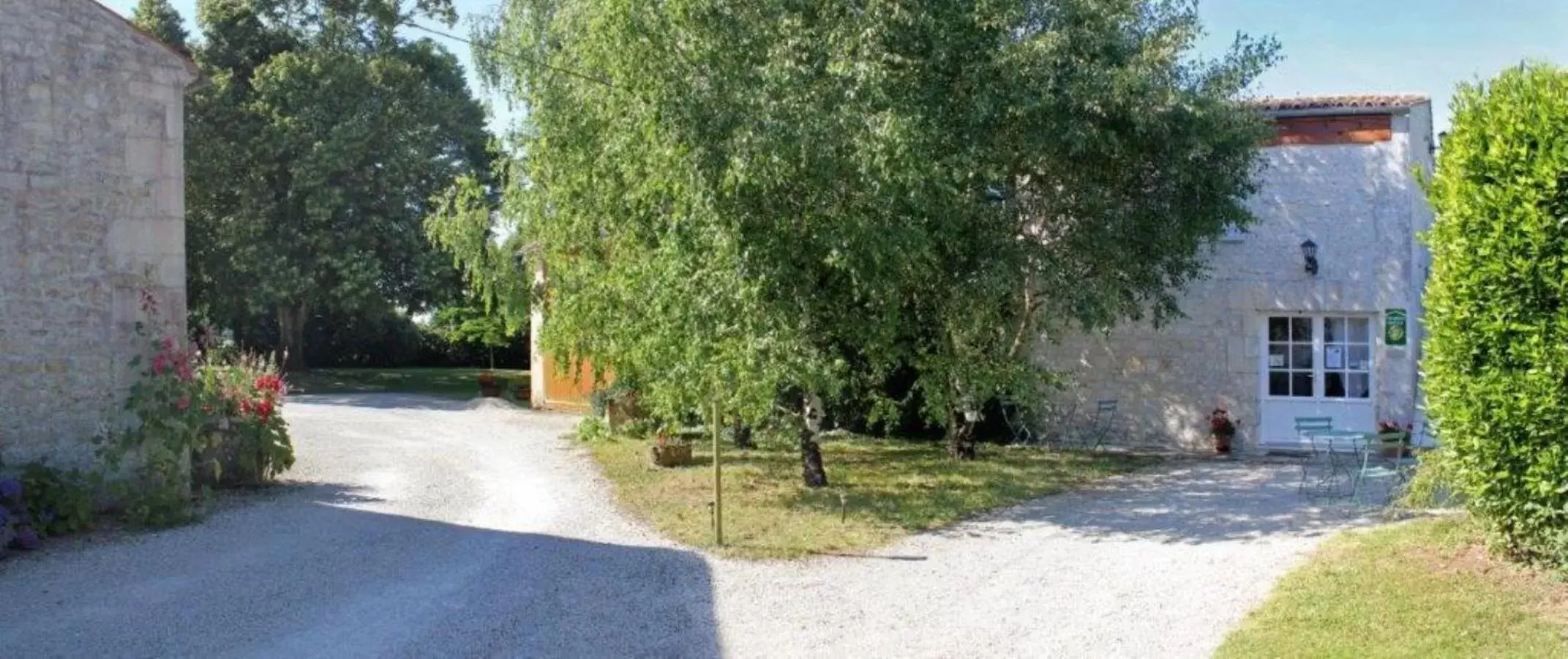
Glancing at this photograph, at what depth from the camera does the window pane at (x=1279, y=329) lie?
16094 millimetres

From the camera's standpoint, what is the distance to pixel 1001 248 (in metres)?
12.0

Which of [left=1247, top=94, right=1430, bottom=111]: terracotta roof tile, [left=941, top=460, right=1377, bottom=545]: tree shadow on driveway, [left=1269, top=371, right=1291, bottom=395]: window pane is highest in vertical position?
[left=1247, top=94, right=1430, bottom=111]: terracotta roof tile

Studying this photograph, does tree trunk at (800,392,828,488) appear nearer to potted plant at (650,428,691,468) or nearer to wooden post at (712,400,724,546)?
potted plant at (650,428,691,468)

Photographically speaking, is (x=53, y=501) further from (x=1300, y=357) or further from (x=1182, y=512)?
(x=1300, y=357)

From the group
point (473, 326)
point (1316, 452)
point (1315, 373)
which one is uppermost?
point (473, 326)

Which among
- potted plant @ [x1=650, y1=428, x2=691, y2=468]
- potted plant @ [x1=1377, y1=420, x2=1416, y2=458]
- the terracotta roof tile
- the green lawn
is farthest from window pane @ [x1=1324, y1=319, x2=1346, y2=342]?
the green lawn

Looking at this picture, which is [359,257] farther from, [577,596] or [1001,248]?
[577,596]

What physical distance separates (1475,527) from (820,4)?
22.0 feet

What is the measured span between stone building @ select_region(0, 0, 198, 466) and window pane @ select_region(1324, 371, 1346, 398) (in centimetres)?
1360

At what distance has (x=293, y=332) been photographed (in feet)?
97.5

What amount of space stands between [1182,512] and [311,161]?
845 inches

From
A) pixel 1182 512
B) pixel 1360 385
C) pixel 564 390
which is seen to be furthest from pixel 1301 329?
pixel 564 390

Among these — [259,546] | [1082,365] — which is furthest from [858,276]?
[1082,365]

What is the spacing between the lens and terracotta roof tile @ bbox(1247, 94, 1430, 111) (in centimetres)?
1512
